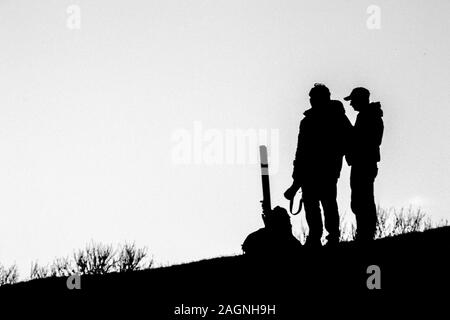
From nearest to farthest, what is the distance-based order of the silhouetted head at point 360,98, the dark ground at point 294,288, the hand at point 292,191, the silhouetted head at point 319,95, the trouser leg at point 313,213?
the dark ground at point 294,288 < the silhouetted head at point 319,95 < the trouser leg at point 313,213 < the silhouetted head at point 360,98 < the hand at point 292,191

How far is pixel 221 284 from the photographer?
7258mm

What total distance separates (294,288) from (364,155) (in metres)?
2.98

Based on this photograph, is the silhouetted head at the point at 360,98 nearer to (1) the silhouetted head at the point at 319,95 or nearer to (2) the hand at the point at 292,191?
(1) the silhouetted head at the point at 319,95

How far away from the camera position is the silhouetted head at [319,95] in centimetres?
818

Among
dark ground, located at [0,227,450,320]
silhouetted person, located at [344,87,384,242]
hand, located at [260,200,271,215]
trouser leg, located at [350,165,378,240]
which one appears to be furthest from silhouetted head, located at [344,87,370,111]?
dark ground, located at [0,227,450,320]

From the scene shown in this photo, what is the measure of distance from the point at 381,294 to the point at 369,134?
11.1 ft

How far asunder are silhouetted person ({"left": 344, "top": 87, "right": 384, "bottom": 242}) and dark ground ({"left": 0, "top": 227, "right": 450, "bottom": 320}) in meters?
0.65

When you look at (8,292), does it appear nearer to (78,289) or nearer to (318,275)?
(78,289)

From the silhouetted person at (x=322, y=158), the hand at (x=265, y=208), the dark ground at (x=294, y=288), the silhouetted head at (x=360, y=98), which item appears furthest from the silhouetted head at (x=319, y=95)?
the dark ground at (x=294, y=288)

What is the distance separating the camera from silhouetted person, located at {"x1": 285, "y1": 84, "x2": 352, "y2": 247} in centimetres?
820

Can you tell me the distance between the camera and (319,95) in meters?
8.19

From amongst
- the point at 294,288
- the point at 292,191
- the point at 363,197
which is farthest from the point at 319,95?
the point at 294,288
